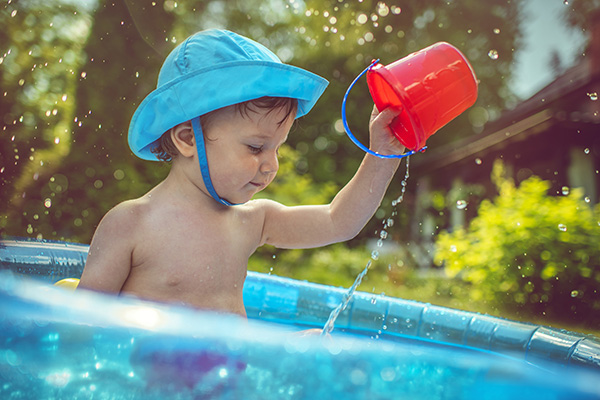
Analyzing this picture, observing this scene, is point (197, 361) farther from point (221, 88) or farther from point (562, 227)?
point (562, 227)

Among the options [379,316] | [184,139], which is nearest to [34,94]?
[184,139]

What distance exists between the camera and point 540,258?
4.65 meters

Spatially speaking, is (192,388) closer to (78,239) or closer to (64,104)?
(78,239)

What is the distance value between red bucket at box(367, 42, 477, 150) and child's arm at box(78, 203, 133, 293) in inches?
27.9

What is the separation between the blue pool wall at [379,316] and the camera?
157cm

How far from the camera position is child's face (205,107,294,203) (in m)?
1.35

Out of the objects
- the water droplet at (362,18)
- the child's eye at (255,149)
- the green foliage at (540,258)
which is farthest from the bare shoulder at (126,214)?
the water droplet at (362,18)

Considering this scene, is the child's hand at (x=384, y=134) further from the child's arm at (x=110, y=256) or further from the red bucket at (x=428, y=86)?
the child's arm at (x=110, y=256)

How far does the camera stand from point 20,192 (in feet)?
8.05

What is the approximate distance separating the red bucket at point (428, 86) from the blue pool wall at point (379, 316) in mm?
747

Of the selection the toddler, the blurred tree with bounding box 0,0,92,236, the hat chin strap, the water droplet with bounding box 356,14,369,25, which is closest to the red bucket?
the toddler

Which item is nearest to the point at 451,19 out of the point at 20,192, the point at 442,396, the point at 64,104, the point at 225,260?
the point at 64,104

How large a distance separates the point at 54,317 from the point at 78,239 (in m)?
2.39

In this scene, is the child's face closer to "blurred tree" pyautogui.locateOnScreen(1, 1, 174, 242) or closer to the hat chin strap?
the hat chin strap
